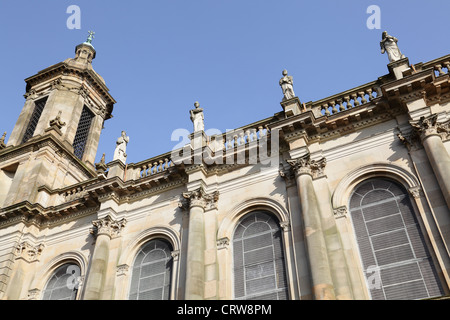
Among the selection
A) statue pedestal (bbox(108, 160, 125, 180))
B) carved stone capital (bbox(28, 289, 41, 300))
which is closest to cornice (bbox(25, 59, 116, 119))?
statue pedestal (bbox(108, 160, 125, 180))

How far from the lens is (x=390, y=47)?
17.2 m

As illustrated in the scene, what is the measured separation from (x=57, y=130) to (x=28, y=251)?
27.1ft

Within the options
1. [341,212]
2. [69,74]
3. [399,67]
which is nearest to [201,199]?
[341,212]

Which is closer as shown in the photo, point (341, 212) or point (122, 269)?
point (341, 212)

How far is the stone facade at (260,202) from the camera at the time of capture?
13453 mm

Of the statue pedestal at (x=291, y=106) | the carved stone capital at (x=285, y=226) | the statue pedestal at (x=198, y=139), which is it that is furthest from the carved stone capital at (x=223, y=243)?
the statue pedestal at (x=291, y=106)

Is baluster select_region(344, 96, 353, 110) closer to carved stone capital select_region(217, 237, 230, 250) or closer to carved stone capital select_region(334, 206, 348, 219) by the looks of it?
carved stone capital select_region(334, 206, 348, 219)

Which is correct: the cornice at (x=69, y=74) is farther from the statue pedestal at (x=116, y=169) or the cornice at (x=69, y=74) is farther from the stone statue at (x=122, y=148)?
the statue pedestal at (x=116, y=169)

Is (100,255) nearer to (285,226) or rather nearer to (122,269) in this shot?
(122,269)

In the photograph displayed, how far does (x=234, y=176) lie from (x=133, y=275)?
17.6 feet

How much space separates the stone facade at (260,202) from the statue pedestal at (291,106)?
0.05 metres

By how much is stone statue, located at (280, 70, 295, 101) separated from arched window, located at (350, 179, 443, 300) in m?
4.92

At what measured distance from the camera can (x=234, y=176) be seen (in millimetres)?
17234

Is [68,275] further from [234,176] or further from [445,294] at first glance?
[445,294]
